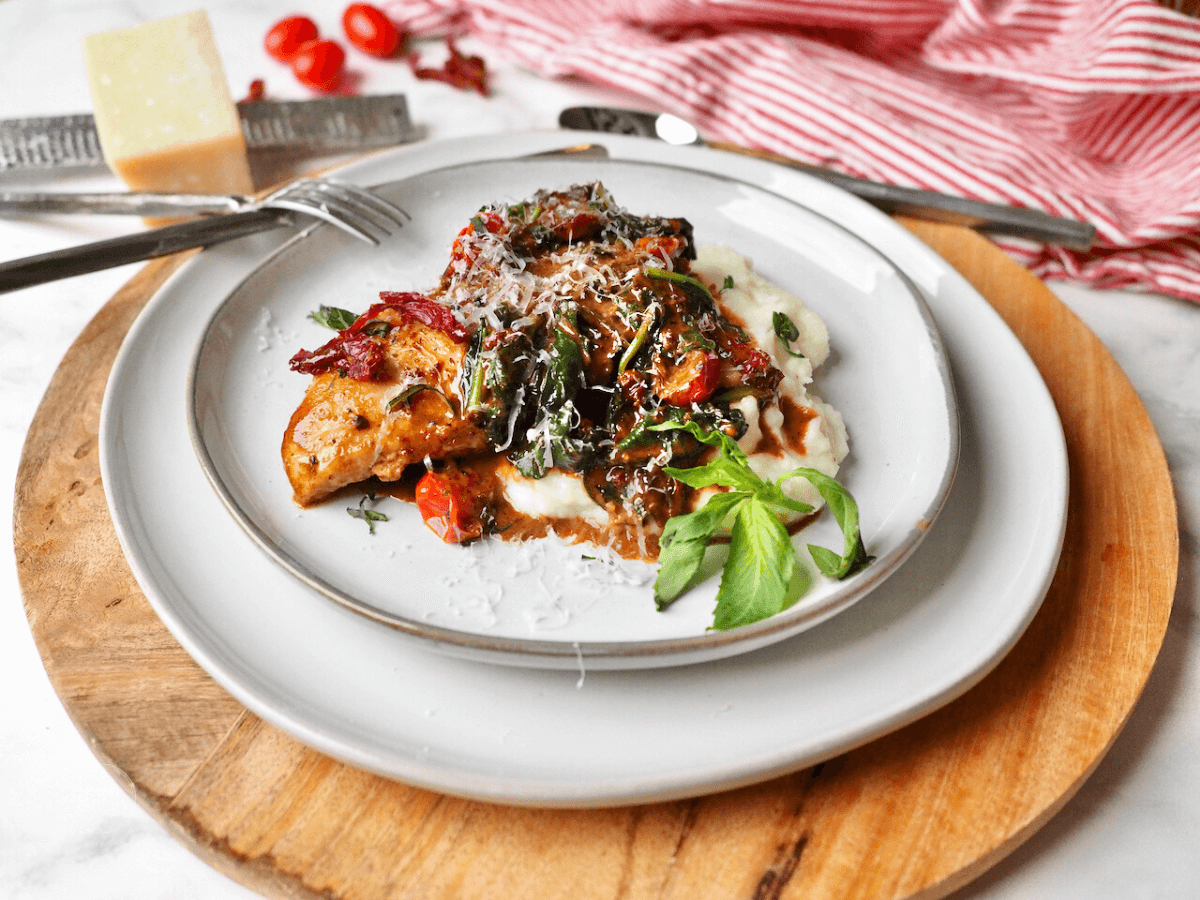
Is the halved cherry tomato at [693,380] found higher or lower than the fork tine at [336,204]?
higher

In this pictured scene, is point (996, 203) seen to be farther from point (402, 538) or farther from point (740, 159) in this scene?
point (402, 538)

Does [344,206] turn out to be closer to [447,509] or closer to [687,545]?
[447,509]

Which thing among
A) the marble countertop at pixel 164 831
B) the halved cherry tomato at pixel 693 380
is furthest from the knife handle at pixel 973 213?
the halved cherry tomato at pixel 693 380

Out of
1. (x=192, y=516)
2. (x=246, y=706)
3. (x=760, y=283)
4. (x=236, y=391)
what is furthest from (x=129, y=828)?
(x=760, y=283)

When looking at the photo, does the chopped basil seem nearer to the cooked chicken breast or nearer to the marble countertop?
the cooked chicken breast

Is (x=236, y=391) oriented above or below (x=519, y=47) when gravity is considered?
below

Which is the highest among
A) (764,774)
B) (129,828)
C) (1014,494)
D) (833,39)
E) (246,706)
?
(833,39)

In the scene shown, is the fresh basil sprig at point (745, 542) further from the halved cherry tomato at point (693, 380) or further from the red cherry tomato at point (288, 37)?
the red cherry tomato at point (288, 37)
